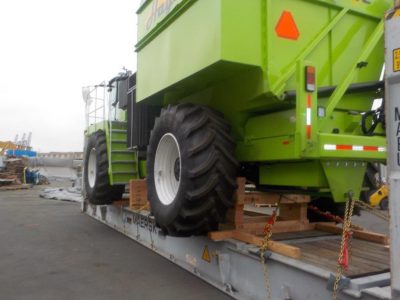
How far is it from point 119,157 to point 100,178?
0.56 meters

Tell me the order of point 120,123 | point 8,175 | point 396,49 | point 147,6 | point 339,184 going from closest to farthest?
point 396,49
point 339,184
point 147,6
point 120,123
point 8,175

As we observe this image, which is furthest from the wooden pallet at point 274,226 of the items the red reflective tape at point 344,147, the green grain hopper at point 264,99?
the red reflective tape at point 344,147

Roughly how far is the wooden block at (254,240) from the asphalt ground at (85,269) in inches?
23.2

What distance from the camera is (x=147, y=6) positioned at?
5121 mm

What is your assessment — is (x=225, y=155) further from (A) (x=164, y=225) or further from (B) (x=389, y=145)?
(B) (x=389, y=145)

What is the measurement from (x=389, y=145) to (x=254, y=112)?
2.21m

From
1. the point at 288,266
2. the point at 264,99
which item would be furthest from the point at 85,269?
the point at 264,99

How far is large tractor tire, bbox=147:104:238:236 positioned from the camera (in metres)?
3.73

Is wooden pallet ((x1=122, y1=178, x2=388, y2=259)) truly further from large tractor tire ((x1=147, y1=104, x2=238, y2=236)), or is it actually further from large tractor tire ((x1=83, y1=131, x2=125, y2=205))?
large tractor tire ((x1=83, y1=131, x2=125, y2=205))

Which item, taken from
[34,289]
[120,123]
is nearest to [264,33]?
[34,289]

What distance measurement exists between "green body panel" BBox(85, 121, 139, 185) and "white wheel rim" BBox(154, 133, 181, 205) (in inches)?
95.8

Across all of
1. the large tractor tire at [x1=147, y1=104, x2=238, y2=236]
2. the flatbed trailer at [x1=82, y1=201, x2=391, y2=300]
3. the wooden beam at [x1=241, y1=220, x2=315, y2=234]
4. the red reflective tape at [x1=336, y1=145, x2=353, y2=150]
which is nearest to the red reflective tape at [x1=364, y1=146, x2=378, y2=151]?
the red reflective tape at [x1=336, y1=145, x2=353, y2=150]

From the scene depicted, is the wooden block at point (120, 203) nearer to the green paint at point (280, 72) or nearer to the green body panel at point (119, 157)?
the green body panel at point (119, 157)

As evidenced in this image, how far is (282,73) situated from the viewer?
3.59 m
